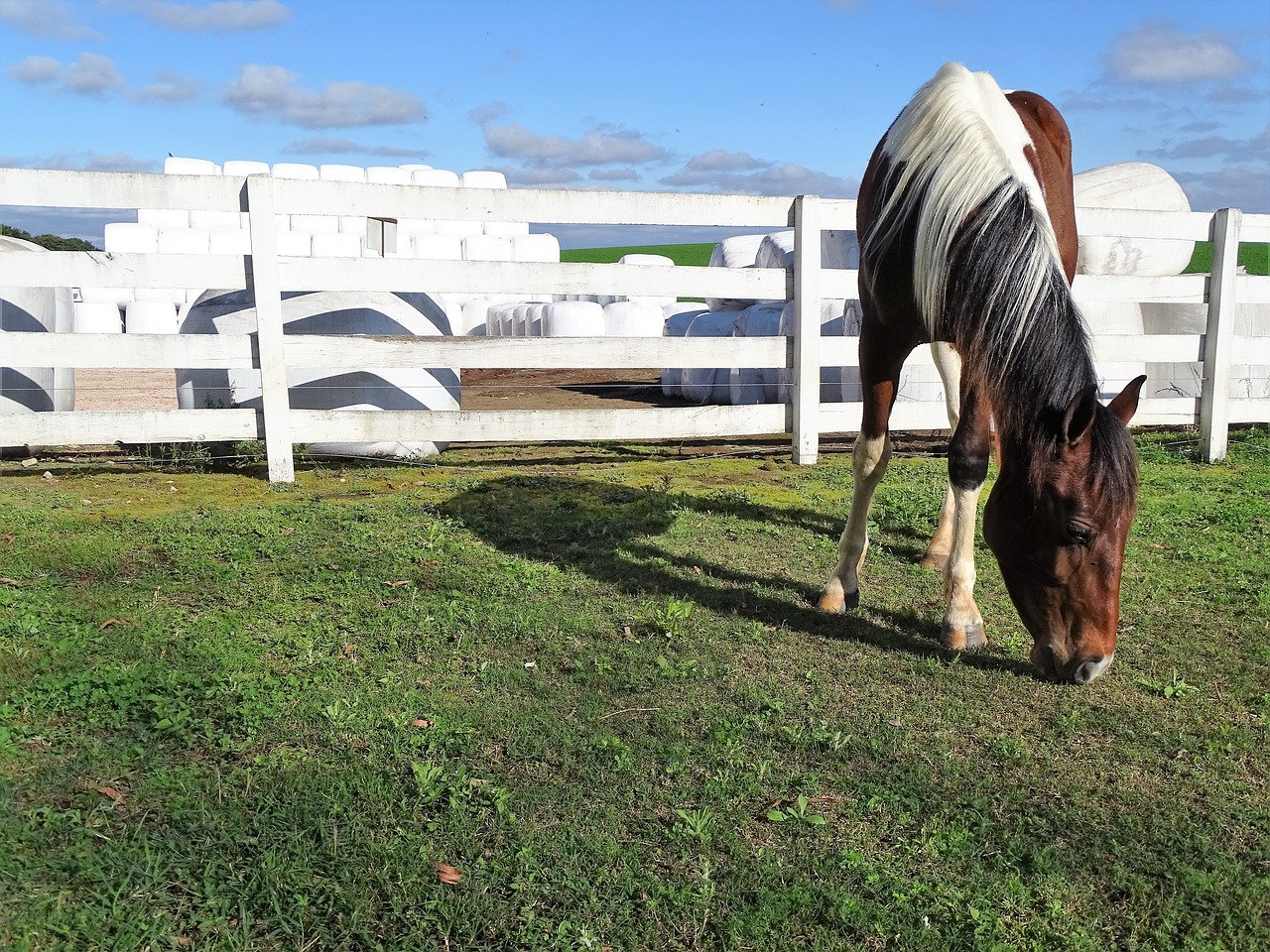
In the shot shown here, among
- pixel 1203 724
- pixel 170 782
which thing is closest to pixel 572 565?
pixel 170 782

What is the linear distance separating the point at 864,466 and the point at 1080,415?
1482mm

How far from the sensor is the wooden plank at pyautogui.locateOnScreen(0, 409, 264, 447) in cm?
581

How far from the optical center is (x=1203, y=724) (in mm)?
2838

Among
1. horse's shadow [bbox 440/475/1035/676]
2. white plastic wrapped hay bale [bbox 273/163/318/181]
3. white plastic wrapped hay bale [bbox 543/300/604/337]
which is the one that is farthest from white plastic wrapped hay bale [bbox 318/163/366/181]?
horse's shadow [bbox 440/475/1035/676]

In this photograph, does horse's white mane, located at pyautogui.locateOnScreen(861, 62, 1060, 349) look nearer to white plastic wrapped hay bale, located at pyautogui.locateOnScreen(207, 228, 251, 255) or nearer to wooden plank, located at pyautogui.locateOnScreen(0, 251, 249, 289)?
wooden plank, located at pyautogui.locateOnScreen(0, 251, 249, 289)

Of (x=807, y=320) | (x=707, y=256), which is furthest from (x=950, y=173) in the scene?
(x=707, y=256)

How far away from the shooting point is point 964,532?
351cm

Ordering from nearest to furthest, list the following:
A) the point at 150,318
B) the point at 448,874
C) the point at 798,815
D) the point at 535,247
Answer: the point at 448,874
the point at 798,815
the point at 150,318
the point at 535,247

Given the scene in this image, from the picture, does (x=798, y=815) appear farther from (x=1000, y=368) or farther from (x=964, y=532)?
(x=964, y=532)

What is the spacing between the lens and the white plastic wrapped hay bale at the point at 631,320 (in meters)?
15.1

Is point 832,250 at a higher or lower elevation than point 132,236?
lower

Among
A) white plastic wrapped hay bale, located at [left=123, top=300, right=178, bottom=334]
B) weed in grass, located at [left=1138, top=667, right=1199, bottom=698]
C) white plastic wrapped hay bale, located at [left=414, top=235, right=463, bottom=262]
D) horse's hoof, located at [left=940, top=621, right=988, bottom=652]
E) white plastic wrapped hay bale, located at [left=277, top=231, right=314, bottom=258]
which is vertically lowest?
weed in grass, located at [left=1138, top=667, right=1199, bottom=698]

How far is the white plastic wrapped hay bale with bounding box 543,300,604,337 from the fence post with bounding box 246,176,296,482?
9.11 m

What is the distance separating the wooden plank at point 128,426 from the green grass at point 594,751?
1.26 m
